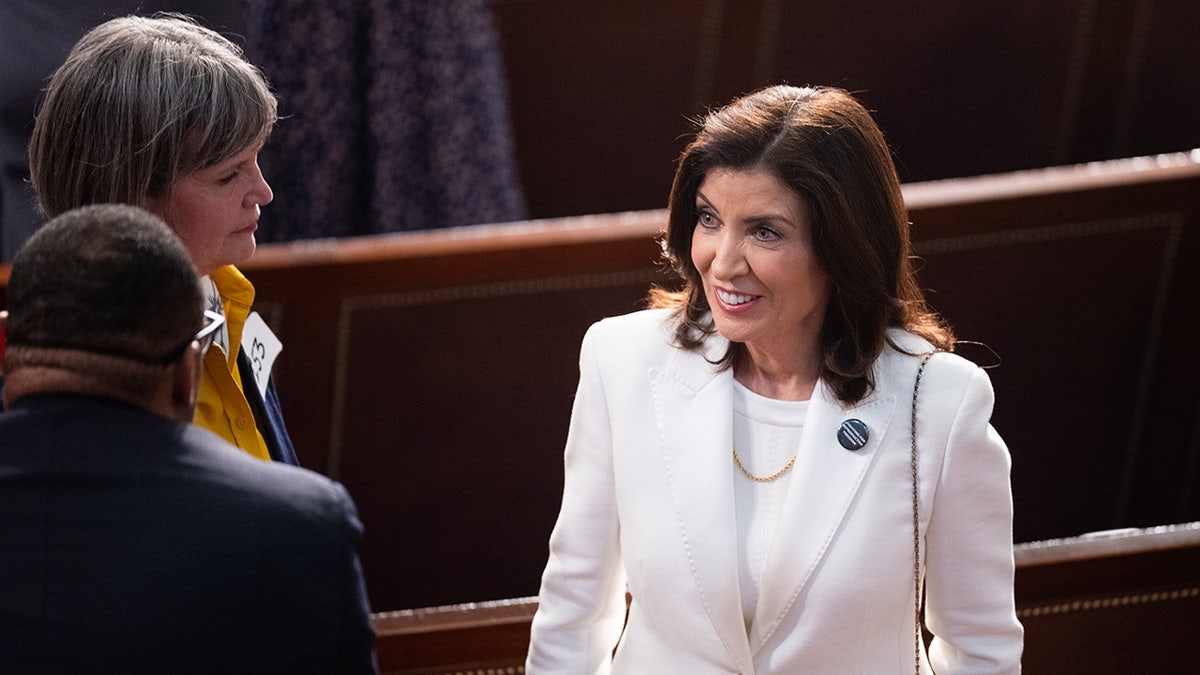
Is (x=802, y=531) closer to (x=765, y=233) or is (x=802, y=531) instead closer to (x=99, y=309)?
(x=765, y=233)

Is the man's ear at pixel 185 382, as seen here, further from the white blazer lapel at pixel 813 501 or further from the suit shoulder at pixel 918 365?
the suit shoulder at pixel 918 365

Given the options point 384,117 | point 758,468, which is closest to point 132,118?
point 758,468

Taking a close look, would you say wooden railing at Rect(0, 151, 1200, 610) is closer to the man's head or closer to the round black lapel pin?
the round black lapel pin

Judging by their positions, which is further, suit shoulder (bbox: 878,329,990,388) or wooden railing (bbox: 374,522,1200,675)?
wooden railing (bbox: 374,522,1200,675)

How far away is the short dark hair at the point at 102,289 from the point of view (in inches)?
49.6

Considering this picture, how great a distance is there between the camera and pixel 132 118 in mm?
1738

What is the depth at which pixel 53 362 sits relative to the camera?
1.27 metres

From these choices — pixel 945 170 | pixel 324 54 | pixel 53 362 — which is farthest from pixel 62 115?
pixel 945 170

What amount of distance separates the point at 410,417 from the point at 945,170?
2.03 metres

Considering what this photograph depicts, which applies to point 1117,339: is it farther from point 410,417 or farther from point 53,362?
point 53,362

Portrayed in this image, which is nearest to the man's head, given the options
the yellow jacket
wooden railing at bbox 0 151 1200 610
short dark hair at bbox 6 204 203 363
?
short dark hair at bbox 6 204 203 363

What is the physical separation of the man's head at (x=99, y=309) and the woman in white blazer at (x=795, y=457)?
801 millimetres

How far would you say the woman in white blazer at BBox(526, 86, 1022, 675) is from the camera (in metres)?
1.87

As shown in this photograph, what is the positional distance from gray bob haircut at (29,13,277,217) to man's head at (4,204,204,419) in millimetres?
466
